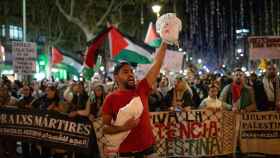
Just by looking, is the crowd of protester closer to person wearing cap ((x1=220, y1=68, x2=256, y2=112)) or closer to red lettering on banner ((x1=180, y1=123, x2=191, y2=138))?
person wearing cap ((x1=220, y1=68, x2=256, y2=112))

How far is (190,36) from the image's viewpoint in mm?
101375

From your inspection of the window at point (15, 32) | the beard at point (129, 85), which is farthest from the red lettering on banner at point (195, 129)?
the window at point (15, 32)

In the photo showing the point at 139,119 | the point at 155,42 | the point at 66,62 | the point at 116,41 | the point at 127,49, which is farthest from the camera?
the point at 155,42

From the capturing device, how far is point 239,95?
12.6m

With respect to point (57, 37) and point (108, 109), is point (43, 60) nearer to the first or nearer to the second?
point (57, 37)

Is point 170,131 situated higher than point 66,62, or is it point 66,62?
point 66,62

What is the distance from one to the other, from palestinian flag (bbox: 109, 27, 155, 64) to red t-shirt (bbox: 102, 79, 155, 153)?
8.84 meters

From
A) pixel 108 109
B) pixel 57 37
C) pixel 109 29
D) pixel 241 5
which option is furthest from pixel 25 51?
pixel 241 5

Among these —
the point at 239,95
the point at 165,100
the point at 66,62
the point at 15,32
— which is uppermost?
the point at 15,32

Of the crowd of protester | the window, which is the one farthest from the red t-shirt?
the window

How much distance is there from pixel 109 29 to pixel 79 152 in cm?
474

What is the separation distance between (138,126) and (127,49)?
9.20 meters

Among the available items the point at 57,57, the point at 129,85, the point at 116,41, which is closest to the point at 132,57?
the point at 116,41

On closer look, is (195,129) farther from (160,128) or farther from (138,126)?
(138,126)
